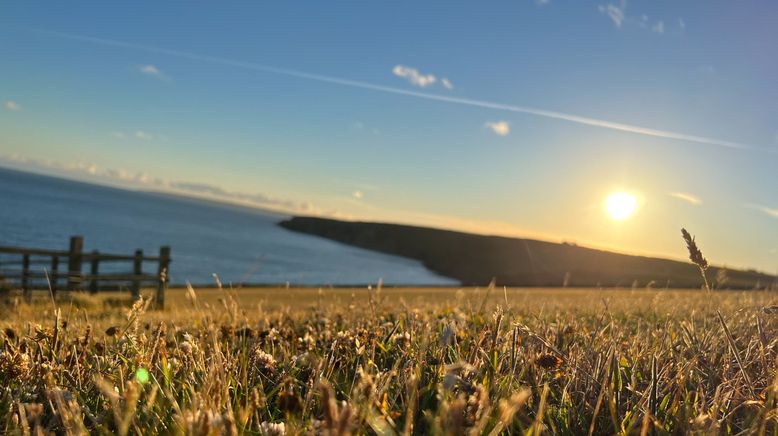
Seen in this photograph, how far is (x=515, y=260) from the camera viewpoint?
87.8m

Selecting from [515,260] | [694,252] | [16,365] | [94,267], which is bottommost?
[515,260]

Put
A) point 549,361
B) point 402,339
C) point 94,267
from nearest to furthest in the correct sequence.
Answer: point 549,361, point 402,339, point 94,267

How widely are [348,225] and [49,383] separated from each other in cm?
15070

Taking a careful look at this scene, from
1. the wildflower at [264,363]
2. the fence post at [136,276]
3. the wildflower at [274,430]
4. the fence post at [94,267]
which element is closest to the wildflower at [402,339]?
the wildflower at [264,363]

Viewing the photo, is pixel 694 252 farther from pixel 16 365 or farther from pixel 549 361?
pixel 16 365

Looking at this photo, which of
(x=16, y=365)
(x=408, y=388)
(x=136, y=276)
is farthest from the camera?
(x=136, y=276)

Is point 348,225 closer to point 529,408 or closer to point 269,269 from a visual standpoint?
point 269,269

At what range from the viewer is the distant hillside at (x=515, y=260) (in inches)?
2184

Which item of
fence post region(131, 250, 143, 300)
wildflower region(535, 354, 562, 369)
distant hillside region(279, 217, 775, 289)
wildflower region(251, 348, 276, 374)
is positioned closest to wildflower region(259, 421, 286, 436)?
wildflower region(251, 348, 276, 374)

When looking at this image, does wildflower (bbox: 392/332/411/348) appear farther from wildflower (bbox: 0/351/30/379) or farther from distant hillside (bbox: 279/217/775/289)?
distant hillside (bbox: 279/217/775/289)

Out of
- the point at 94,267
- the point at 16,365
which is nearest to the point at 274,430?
the point at 16,365

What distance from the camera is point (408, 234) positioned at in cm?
12781

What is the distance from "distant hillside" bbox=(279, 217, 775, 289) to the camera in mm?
55469

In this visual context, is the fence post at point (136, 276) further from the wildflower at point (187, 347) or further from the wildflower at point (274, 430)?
the wildflower at point (274, 430)
